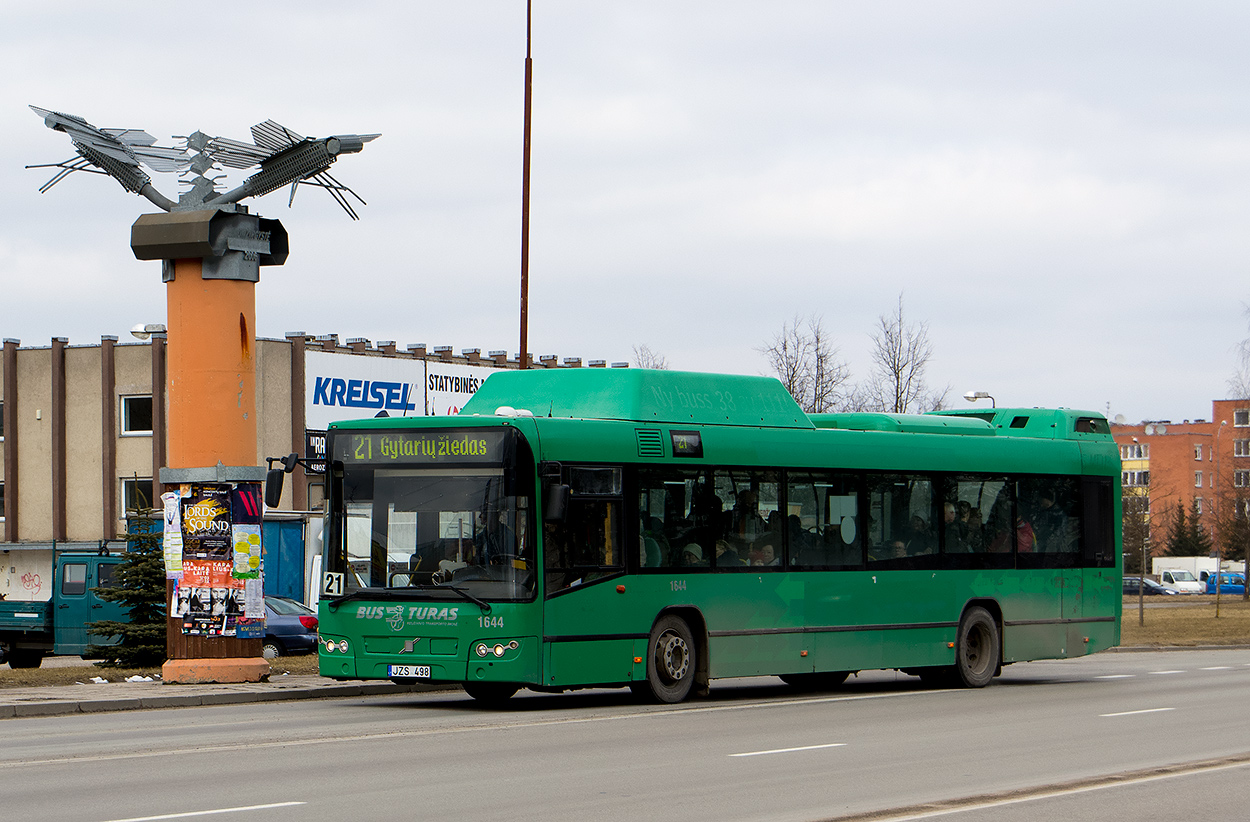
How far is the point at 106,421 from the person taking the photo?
52.6 metres

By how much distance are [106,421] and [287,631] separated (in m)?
24.1

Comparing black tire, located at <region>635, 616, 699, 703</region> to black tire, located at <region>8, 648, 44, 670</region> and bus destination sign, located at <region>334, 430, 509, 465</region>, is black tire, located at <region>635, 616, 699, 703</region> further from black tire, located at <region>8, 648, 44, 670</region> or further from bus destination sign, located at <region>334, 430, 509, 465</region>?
black tire, located at <region>8, 648, 44, 670</region>

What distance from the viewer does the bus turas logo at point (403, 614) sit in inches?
658

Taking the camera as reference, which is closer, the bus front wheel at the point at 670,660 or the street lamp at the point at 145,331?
the bus front wheel at the point at 670,660

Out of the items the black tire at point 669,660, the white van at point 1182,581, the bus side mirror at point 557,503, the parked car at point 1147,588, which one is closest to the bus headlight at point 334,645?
the bus side mirror at point 557,503

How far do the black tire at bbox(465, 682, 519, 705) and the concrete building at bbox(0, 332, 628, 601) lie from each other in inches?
1297

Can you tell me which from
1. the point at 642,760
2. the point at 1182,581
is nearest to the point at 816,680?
the point at 642,760

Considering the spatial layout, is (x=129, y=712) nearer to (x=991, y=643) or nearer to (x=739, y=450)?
(x=739, y=450)

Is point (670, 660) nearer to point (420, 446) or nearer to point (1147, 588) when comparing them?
point (420, 446)

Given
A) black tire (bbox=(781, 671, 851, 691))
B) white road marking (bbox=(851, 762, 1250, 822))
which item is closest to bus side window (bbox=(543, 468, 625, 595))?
black tire (bbox=(781, 671, 851, 691))

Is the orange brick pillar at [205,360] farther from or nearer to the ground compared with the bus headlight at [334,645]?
farther from the ground

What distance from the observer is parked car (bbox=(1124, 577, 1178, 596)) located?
8550 centimetres

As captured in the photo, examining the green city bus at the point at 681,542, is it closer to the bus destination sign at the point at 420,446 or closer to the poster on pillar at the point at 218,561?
the bus destination sign at the point at 420,446

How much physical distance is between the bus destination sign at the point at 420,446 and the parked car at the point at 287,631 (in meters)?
14.0
